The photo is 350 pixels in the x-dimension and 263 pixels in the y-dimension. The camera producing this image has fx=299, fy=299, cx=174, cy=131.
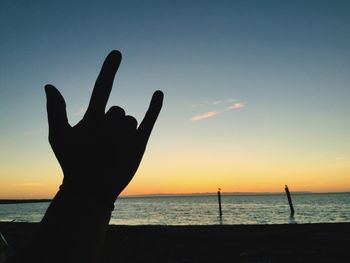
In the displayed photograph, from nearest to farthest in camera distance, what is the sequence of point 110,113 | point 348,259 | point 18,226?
1. point 110,113
2. point 348,259
3. point 18,226

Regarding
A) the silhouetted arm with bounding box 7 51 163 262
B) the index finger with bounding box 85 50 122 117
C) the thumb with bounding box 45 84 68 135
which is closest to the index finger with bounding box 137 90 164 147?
the silhouetted arm with bounding box 7 51 163 262

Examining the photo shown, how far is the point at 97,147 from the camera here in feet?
3.88

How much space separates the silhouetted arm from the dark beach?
4.60 meters

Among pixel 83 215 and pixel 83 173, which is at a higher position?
pixel 83 173

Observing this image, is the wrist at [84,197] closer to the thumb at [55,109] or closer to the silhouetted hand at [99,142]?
the silhouetted hand at [99,142]

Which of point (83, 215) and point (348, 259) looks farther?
point (348, 259)

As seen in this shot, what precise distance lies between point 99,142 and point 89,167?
11cm

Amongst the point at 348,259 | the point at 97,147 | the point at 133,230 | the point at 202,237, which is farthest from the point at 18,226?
the point at 97,147

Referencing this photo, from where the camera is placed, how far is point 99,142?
1.19 m

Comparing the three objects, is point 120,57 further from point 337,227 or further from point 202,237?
point 337,227

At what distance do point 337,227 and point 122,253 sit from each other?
5.05 m

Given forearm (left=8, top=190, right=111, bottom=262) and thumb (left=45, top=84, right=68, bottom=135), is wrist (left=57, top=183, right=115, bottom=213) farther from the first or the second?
thumb (left=45, top=84, right=68, bottom=135)

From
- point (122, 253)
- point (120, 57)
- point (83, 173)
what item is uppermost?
point (120, 57)

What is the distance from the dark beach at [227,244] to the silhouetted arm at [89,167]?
181 inches
